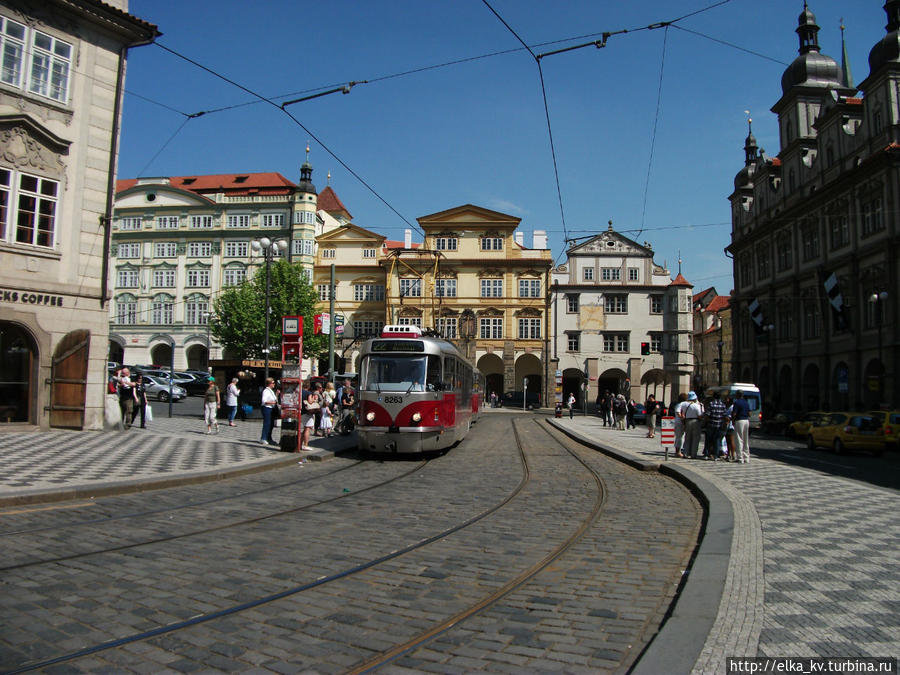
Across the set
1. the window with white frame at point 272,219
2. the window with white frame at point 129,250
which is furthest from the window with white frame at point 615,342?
the window with white frame at point 129,250

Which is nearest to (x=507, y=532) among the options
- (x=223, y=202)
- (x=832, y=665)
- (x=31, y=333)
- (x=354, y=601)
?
(x=354, y=601)

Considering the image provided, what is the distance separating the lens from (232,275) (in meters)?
65.1

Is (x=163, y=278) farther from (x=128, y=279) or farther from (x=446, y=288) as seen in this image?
(x=446, y=288)

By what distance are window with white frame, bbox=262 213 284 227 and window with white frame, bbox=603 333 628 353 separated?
109 ft

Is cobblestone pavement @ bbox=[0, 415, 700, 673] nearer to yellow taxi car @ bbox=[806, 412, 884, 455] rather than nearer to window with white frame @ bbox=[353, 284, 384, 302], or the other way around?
yellow taxi car @ bbox=[806, 412, 884, 455]

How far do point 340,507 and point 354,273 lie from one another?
55806mm

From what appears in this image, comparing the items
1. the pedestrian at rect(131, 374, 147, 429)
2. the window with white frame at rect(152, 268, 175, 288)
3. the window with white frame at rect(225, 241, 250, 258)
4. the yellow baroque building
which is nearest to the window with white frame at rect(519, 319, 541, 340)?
the yellow baroque building

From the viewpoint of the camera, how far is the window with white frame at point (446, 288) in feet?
202

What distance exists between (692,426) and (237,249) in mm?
55946

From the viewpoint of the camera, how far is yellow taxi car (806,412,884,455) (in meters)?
22.7

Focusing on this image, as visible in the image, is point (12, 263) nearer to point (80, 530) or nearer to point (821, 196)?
point (80, 530)

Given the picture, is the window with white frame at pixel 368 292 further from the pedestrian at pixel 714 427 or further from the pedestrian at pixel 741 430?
the pedestrian at pixel 741 430

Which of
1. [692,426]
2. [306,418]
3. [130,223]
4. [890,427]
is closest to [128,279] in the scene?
[130,223]

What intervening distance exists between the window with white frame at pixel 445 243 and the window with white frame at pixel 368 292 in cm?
673
